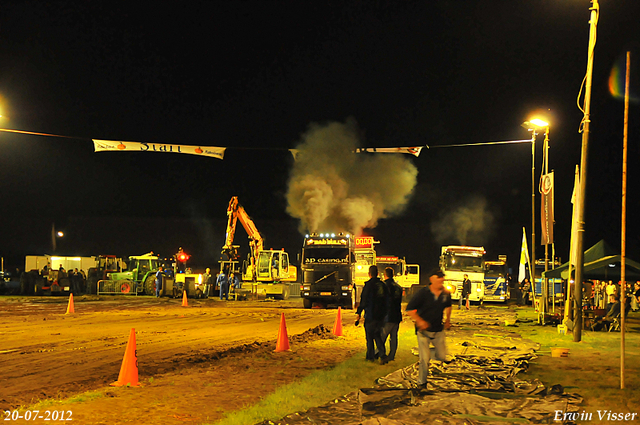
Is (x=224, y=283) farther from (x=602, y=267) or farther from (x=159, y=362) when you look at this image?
(x=159, y=362)

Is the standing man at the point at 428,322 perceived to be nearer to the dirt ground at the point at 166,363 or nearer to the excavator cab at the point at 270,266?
the dirt ground at the point at 166,363

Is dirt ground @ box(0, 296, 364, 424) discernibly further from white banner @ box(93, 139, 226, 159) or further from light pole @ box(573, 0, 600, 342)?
white banner @ box(93, 139, 226, 159)

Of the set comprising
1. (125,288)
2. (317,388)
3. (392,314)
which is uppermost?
(392,314)

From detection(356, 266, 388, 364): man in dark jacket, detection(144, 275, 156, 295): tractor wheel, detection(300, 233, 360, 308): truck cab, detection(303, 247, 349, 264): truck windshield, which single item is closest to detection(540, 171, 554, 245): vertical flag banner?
detection(300, 233, 360, 308): truck cab

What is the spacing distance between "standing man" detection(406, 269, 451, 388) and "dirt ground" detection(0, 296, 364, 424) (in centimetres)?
230

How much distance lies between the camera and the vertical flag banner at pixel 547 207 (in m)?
19.2

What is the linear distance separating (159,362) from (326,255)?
1733 cm

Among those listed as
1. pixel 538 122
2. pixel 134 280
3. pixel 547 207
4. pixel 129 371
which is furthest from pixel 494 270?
pixel 129 371

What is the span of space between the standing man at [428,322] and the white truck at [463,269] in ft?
91.6

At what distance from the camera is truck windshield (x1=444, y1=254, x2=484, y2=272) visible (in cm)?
3634

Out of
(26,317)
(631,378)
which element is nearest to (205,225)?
(26,317)

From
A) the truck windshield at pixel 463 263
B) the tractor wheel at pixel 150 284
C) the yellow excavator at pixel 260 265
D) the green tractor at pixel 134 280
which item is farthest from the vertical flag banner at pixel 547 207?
the green tractor at pixel 134 280

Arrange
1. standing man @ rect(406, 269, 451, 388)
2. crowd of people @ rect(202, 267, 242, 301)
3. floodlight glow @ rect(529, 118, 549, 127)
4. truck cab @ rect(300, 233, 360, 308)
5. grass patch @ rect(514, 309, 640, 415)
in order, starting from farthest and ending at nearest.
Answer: crowd of people @ rect(202, 267, 242, 301)
truck cab @ rect(300, 233, 360, 308)
floodlight glow @ rect(529, 118, 549, 127)
standing man @ rect(406, 269, 451, 388)
grass patch @ rect(514, 309, 640, 415)

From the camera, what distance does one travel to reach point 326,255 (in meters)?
28.1
